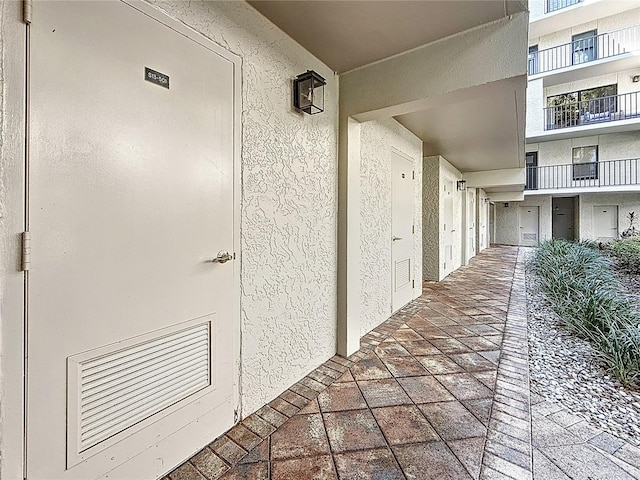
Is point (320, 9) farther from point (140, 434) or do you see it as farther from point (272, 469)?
point (272, 469)

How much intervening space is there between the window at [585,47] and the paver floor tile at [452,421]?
47.2 feet

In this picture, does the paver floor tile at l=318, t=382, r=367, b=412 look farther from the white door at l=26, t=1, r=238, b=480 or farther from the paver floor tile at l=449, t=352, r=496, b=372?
the paver floor tile at l=449, t=352, r=496, b=372

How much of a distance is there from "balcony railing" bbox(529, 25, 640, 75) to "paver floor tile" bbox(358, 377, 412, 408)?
14.2 meters

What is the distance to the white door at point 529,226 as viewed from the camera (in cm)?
1423

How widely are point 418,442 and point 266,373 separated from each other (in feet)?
3.15

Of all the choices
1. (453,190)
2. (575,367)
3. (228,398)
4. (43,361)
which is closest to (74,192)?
(43,361)

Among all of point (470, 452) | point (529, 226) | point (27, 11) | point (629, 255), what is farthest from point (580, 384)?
point (529, 226)

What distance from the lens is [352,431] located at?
1.72m

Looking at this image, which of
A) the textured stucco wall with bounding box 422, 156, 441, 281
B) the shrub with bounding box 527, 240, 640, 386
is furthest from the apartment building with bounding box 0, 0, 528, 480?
the textured stucco wall with bounding box 422, 156, 441, 281

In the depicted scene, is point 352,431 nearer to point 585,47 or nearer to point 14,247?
point 14,247

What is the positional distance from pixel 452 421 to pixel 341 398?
684 millimetres

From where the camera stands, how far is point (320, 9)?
1.78 metres

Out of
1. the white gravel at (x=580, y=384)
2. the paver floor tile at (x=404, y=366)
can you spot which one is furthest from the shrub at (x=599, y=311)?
the paver floor tile at (x=404, y=366)

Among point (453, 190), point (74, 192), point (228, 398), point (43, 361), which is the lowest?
point (228, 398)
